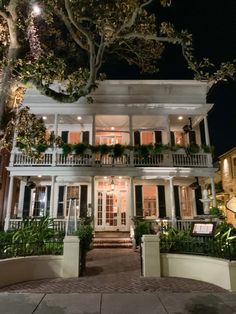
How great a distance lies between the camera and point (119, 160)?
1417 centimetres

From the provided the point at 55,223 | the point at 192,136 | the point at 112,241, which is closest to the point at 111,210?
the point at 112,241

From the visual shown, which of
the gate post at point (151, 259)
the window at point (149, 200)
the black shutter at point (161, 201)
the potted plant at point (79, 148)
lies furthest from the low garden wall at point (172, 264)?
the window at point (149, 200)

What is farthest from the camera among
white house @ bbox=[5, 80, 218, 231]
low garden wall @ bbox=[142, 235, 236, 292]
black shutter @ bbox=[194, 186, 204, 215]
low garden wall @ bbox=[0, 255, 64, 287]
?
black shutter @ bbox=[194, 186, 204, 215]

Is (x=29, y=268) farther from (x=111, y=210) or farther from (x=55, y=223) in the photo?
(x=111, y=210)

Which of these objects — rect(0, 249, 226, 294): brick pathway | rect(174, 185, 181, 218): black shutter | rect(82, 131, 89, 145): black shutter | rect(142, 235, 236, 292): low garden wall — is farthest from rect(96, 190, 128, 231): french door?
rect(142, 235, 236, 292): low garden wall

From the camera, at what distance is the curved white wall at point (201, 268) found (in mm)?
6211

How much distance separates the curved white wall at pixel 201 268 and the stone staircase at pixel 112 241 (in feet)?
17.0

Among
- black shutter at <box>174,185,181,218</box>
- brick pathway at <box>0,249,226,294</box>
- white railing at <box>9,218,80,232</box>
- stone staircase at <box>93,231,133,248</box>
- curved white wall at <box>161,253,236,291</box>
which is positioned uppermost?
black shutter at <box>174,185,181,218</box>

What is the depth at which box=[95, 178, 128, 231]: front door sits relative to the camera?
48.4 ft

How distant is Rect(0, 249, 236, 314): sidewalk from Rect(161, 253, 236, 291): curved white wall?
0.23 meters

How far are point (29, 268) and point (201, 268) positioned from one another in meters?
4.57

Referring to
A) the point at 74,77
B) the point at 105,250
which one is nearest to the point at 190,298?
the point at 105,250

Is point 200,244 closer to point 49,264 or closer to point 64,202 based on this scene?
point 49,264

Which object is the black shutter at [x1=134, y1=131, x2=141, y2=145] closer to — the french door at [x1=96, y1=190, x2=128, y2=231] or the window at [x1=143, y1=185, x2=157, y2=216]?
the window at [x1=143, y1=185, x2=157, y2=216]
